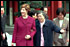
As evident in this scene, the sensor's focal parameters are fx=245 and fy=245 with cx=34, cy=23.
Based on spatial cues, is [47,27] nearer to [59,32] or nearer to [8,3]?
[59,32]

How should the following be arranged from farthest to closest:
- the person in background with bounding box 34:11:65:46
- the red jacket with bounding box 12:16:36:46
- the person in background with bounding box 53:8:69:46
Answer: the person in background with bounding box 53:8:69:46, the person in background with bounding box 34:11:65:46, the red jacket with bounding box 12:16:36:46

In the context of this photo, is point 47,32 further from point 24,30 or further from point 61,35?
point 61,35

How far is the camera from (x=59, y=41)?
Answer: 5.75 meters

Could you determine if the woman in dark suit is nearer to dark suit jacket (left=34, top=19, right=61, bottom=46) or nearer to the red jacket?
the red jacket

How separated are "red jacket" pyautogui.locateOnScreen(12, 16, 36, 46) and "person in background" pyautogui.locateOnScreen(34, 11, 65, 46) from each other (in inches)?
5.0

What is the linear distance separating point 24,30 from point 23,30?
0.02 m

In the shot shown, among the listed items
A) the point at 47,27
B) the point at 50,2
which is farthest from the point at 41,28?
the point at 50,2

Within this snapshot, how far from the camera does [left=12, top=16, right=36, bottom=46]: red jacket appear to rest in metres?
5.05

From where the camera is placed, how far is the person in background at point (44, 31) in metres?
5.18

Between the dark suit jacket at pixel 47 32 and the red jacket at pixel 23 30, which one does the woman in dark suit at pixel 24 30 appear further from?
the dark suit jacket at pixel 47 32

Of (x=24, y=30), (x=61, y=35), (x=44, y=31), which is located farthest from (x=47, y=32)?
(x=61, y=35)

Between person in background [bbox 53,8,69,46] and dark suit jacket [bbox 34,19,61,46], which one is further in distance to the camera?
person in background [bbox 53,8,69,46]

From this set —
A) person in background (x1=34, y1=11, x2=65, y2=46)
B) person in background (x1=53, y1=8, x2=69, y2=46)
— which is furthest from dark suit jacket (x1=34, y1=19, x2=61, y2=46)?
person in background (x1=53, y1=8, x2=69, y2=46)

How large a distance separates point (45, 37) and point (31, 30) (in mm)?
340
